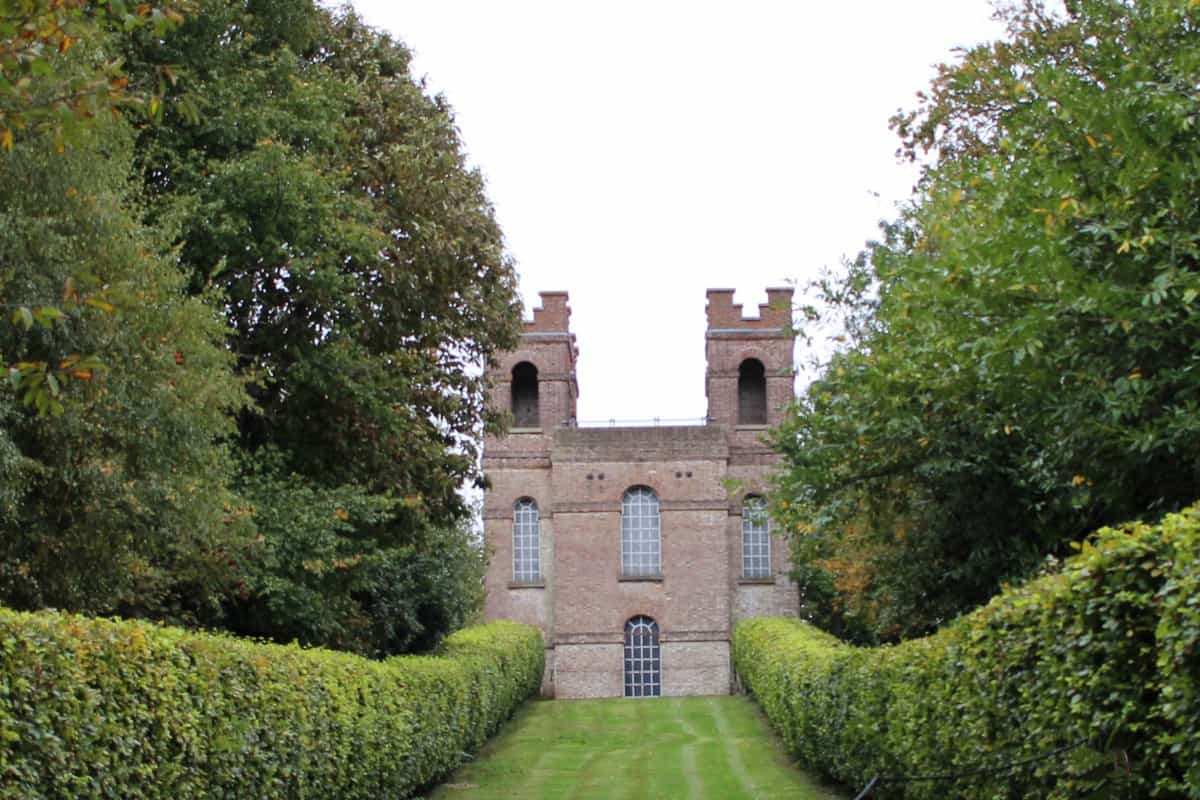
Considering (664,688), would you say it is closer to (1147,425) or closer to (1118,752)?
(1147,425)

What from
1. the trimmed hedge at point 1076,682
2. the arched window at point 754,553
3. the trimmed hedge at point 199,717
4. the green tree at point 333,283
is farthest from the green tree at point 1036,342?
the arched window at point 754,553

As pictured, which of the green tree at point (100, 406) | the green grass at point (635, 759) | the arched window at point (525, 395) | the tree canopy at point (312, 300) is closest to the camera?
the green tree at point (100, 406)

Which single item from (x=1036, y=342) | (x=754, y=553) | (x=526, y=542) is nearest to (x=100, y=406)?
(x=1036, y=342)

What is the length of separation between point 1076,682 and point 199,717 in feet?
19.6

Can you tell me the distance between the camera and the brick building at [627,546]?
42.8 metres

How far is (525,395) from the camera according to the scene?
47.0 m

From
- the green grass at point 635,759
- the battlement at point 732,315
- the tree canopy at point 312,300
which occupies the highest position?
the battlement at point 732,315

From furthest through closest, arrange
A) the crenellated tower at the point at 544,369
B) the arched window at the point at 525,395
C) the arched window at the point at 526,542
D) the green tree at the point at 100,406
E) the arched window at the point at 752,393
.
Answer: the arched window at the point at 752,393 < the arched window at the point at 525,395 < the crenellated tower at the point at 544,369 < the arched window at the point at 526,542 < the green tree at the point at 100,406

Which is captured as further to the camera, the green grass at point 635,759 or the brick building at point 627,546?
the brick building at point 627,546

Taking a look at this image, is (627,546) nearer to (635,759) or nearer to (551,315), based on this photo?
(551,315)

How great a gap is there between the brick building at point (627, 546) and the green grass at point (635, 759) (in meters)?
6.75

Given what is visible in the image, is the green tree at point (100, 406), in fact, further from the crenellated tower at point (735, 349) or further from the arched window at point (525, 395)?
the crenellated tower at point (735, 349)

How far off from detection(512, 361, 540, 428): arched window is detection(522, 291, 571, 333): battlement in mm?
1363

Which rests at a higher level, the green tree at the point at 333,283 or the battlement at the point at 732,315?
the battlement at the point at 732,315
